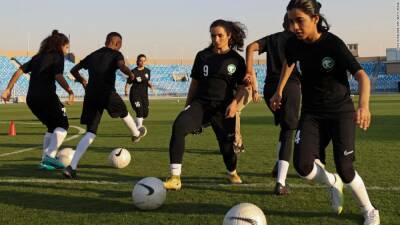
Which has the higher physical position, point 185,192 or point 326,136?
point 326,136

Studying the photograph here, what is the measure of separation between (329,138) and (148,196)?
6.09ft

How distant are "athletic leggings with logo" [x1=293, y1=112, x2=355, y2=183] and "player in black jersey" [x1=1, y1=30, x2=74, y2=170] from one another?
166 inches

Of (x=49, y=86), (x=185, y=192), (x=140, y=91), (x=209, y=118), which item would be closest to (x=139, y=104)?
(x=140, y=91)

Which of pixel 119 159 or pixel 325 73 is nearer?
pixel 325 73

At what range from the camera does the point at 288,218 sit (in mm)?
4824

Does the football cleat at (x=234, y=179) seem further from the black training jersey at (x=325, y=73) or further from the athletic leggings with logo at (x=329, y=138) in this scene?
the black training jersey at (x=325, y=73)

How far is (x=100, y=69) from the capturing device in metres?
7.56

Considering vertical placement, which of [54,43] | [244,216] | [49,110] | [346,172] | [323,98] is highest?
[54,43]

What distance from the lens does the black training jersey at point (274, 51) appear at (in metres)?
6.36

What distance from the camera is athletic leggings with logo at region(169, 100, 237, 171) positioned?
6.14m

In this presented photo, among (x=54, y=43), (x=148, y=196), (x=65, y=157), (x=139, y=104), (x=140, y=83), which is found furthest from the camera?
(x=140, y=83)

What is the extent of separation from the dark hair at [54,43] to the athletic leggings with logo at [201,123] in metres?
2.69

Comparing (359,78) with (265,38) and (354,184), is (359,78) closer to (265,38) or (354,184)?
(354,184)

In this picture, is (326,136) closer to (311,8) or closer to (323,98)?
(323,98)
